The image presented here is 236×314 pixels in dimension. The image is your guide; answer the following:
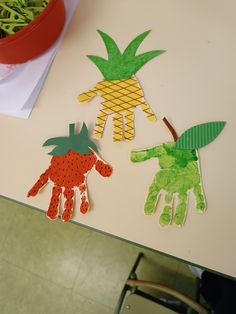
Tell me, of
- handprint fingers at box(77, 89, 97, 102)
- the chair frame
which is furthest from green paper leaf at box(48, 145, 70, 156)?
the chair frame

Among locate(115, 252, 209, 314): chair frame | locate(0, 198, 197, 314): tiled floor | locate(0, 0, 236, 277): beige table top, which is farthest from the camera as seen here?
locate(0, 198, 197, 314): tiled floor

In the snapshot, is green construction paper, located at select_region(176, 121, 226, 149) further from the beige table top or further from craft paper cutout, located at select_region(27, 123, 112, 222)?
craft paper cutout, located at select_region(27, 123, 112, 222)

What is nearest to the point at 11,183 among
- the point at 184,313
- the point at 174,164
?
the point at 174,164

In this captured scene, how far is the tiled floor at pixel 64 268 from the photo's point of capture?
4.01ft

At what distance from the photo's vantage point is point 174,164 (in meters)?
0.56

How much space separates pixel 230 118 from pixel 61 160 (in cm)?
33

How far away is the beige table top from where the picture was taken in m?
0.52

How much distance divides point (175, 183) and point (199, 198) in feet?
0.16

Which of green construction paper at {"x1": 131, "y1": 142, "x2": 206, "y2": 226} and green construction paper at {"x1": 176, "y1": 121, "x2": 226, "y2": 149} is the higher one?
green construction paper at {"x1": 176, "y1": 121, "x2": 226, "y2": 149}

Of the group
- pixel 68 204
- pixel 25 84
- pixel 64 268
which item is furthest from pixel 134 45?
pixel 64 268

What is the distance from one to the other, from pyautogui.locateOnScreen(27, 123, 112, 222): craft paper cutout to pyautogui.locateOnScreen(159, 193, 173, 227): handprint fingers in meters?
0.12

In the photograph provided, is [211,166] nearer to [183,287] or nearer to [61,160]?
[61,160]

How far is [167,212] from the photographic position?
21.1 inches

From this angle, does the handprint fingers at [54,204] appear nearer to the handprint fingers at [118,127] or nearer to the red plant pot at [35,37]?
the handprint fingers at [118,127]
